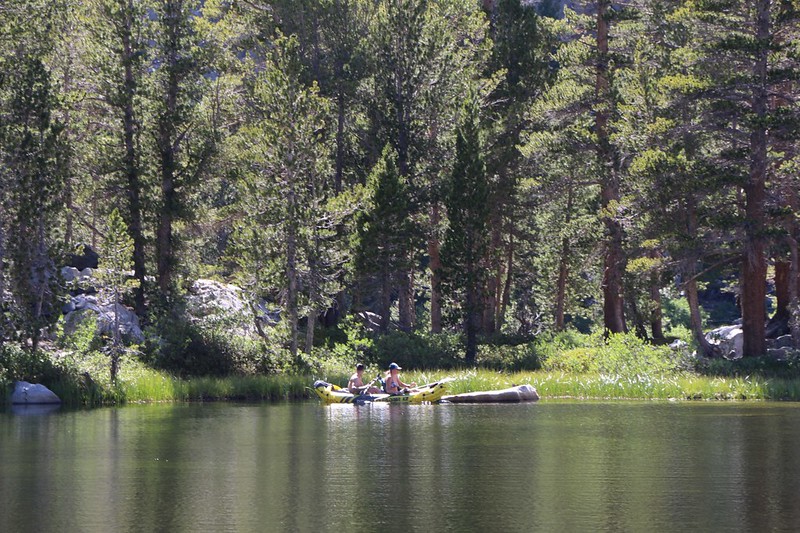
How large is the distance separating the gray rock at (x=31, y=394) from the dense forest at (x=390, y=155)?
7.94 ft

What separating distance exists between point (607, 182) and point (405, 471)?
29145 millimetres

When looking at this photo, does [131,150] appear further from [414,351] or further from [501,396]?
[501,396]

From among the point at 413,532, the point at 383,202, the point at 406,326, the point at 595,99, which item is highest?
the point at 595,99

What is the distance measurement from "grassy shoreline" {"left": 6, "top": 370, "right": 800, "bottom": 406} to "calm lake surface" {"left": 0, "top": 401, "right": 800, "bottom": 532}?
144 inches

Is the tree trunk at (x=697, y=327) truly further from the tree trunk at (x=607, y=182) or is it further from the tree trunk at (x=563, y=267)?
the tree trunk at (x=563, y=267)

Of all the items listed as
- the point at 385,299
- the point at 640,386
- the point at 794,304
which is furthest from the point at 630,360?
the point at 385,299

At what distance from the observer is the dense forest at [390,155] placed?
38.7 m

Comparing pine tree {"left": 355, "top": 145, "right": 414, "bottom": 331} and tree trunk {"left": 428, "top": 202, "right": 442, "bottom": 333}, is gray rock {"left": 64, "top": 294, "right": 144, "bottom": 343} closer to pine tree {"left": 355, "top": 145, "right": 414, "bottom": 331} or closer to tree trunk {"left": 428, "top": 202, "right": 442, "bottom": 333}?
pine tree {"left": 355, "top": 145, "right": 414, "bottom": 331}

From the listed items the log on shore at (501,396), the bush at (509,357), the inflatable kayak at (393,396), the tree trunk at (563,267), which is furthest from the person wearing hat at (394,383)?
the tree trunk at (563,267)

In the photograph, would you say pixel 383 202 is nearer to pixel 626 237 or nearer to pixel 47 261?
pixel 626 237

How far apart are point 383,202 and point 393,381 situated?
11.9 meters

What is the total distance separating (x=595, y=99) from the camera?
4772cm

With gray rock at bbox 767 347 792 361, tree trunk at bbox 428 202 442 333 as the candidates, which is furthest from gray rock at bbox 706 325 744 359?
tree trunk at bbox 428 202 442 333

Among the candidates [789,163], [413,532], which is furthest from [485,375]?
[413,532]
